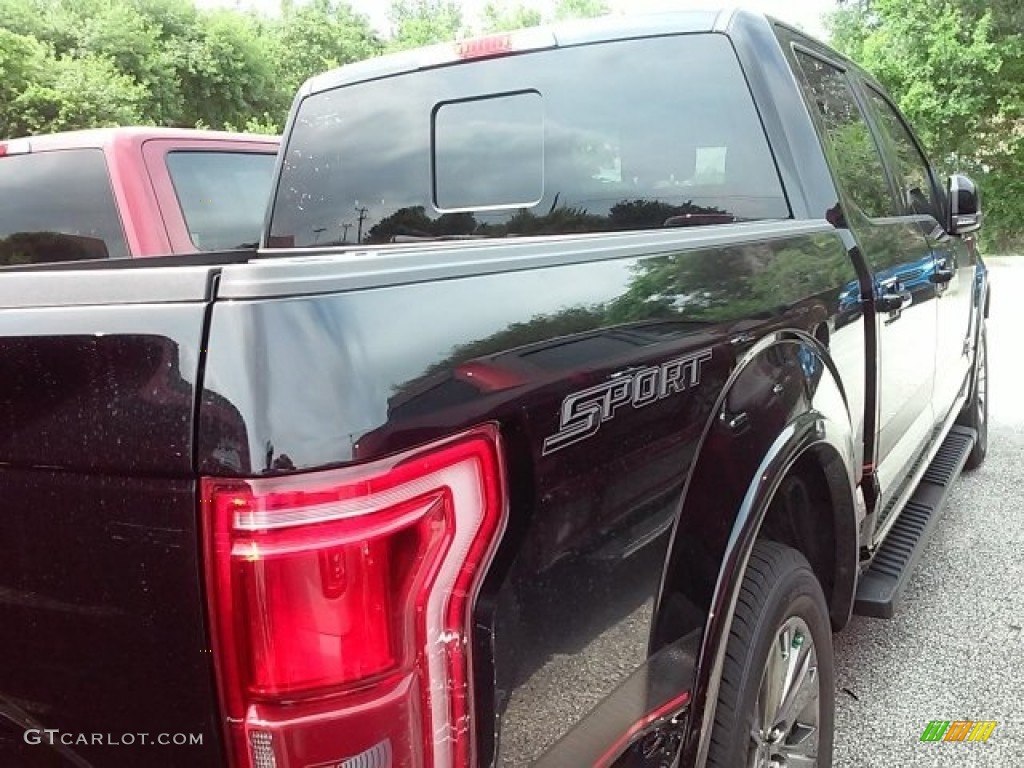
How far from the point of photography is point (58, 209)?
419cm

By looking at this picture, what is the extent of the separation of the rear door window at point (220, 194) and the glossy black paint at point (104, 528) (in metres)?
3.05

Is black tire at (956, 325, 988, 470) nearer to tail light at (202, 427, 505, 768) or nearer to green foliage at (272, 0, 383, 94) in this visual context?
tail light at (202, 427, 505, 768)

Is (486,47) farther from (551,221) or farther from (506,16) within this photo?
(506,16)

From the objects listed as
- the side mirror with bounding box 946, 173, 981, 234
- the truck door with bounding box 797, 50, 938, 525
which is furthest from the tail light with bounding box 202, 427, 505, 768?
the side mirror with bounding box 946, 173, 981, 234

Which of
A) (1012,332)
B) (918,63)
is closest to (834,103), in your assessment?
(1012,332)

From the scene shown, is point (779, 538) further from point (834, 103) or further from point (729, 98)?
point (834, 103)

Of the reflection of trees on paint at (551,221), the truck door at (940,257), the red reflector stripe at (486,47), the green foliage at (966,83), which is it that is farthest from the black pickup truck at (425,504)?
the green foliage at (966,83)

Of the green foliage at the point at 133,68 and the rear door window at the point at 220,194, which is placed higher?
the green foliage at the point at 133,68

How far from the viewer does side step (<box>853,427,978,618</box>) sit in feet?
8.75

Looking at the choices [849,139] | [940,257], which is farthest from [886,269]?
[940,257]

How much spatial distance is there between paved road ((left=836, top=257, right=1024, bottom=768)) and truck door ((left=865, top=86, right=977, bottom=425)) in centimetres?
63

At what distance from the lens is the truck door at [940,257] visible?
11.6ft

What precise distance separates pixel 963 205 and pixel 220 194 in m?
3.37

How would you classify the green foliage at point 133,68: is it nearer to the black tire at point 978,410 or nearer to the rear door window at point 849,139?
the black tire at point 978,410
